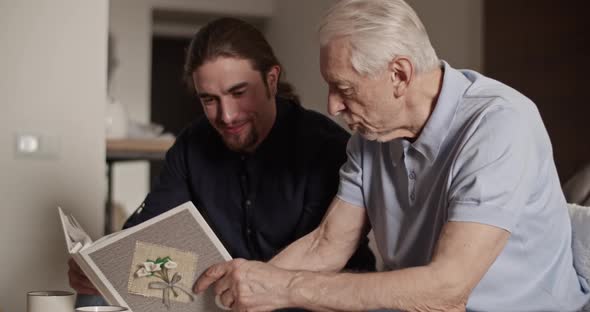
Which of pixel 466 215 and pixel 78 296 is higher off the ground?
pixel 466 215

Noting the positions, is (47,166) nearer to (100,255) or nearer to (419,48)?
(100,255)

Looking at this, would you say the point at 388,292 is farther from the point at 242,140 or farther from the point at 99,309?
the point at 242,140

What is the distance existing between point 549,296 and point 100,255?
0.77 meters

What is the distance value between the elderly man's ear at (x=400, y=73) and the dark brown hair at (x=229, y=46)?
0.56m

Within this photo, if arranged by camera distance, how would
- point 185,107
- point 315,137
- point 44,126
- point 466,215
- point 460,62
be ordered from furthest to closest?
point 185,107
point 460,62
point 44,126
point 315,137
point 466,215

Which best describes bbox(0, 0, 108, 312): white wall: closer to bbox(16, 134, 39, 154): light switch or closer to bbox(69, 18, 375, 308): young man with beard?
bbox(16, 134, 39, 154): light switch

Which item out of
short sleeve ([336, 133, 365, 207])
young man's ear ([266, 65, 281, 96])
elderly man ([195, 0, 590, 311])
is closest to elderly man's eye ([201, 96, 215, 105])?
young man's ear ([266, 65, 281, 96])

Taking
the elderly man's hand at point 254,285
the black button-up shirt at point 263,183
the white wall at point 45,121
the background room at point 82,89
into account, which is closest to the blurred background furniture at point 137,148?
the background room at point 82,89

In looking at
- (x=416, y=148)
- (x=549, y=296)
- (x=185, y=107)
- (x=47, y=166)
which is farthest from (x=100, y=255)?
(x=185, y=107)

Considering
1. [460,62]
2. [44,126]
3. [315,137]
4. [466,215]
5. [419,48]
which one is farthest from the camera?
[460,62]

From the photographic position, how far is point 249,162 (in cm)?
200

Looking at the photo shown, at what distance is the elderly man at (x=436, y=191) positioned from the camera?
133 cm

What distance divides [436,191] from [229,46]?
2.10 feet

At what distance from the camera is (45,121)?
7.91ft
